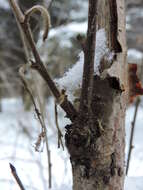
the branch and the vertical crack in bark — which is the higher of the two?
the vertical crack in bark

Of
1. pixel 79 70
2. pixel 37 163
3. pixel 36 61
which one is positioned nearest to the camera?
pixel 36 61

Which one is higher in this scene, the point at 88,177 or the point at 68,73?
the point at 68,73

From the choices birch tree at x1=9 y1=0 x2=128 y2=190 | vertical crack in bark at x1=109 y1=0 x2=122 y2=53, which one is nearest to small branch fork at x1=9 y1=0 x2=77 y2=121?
birch tree at x1=9 y1=0 x2=128 y2=190

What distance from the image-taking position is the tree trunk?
0.60m

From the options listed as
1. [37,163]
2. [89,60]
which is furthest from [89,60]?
[37,163]

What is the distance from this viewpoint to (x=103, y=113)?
608mm

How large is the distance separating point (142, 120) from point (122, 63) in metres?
8.33

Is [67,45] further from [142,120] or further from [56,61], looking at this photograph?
[142,120]

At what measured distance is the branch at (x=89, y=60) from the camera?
540mm

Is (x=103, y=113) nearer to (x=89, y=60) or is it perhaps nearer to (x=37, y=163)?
(x=89, y=60)

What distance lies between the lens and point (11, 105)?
505 inches

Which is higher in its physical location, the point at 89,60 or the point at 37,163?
the point at 37,163

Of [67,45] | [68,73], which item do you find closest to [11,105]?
[67,45]

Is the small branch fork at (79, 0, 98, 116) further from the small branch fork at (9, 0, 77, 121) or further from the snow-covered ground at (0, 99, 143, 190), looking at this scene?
the snow-covered ground at (0, 99, 143, 190)
